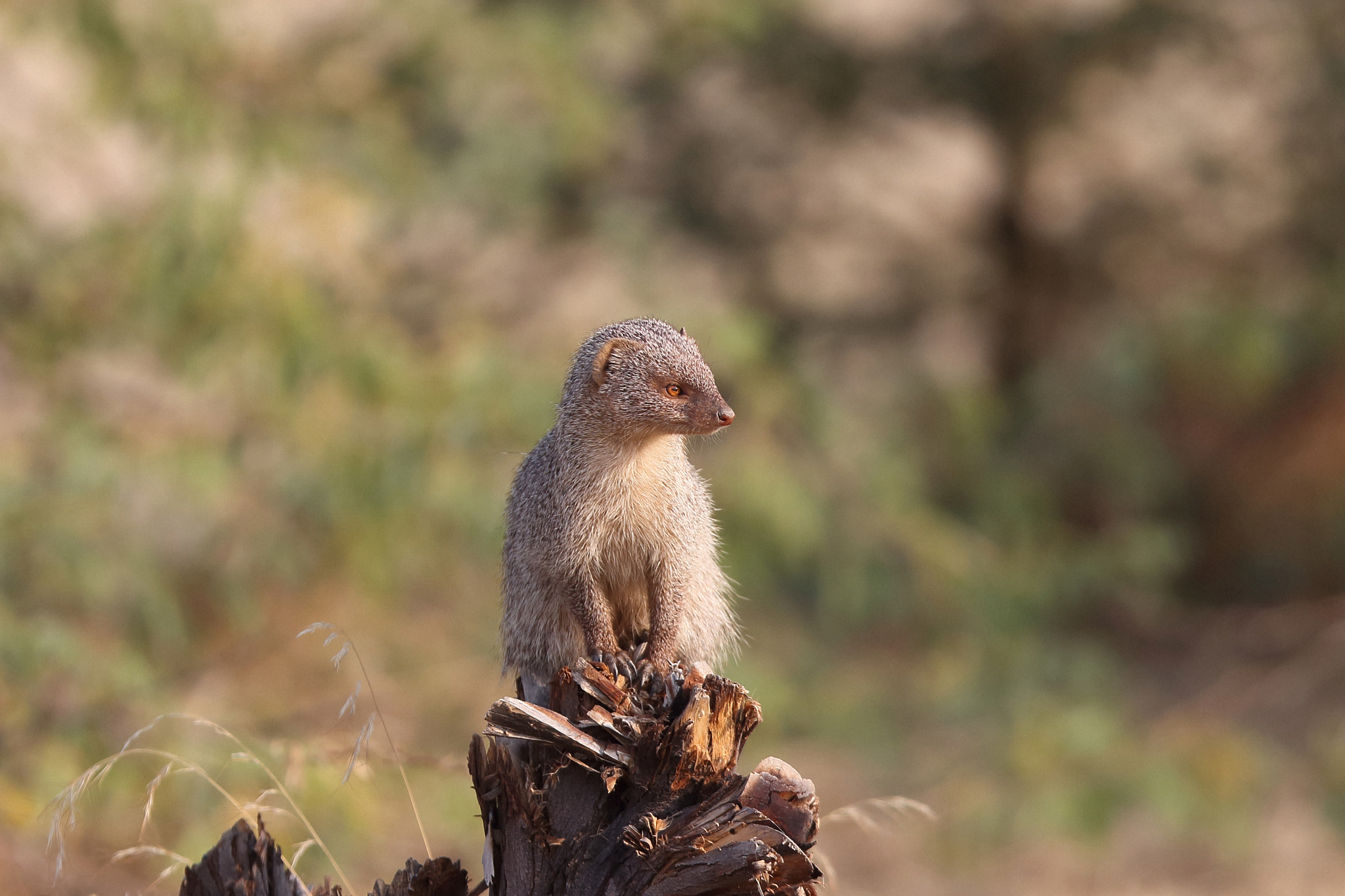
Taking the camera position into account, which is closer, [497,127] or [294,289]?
[294,289]

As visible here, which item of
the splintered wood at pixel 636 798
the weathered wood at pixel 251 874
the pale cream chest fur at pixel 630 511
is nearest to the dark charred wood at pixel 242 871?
the weathered wood at pixel 251 874

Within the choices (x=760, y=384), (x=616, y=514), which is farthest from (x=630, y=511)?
(x=760, y=384)

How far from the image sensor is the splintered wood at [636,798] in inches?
80.0

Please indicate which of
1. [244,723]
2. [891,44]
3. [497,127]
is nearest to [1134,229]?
[891,44]

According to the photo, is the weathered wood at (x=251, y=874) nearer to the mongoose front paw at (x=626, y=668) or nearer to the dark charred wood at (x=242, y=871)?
the dark charred wood at (x=242, y=871)

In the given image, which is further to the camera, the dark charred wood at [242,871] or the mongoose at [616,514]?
the mongoose at [616,514]

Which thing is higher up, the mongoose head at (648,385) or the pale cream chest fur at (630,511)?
the mongoose head at (648,385)

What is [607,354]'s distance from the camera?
8.07 feet

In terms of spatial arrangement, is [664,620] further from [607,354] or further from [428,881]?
[428,881]

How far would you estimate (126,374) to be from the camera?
214 inches

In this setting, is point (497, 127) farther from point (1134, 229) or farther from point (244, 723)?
point (1134, 229)

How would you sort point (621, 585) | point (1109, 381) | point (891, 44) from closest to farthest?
point (621, 585)
point (1109, 381)
point (891, 44)

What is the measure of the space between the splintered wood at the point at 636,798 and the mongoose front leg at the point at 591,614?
9.7 inches

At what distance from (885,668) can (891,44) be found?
12.9 feet
